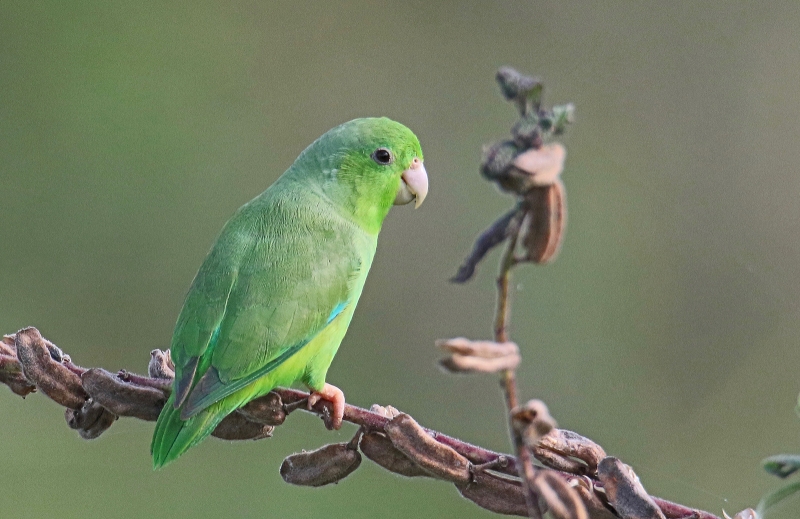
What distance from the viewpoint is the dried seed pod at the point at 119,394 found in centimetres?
150

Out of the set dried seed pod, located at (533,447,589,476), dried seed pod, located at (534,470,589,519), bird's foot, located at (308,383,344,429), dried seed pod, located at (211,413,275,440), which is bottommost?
dried seed pod, located at (534,470,589,519)

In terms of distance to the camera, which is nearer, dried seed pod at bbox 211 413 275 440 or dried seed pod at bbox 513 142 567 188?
dried seed pod at bbox 513 142 567 188

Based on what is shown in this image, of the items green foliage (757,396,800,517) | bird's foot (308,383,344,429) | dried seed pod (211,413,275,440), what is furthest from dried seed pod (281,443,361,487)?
bird's foot (308,383,344,429)

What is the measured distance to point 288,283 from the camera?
2.61 m

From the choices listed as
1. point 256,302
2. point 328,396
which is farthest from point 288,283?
point 328,396

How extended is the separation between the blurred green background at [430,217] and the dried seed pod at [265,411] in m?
3.04

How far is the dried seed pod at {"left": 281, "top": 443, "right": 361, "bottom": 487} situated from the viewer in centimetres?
145

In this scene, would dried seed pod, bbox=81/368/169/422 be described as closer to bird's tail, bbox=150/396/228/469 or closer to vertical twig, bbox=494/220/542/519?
bird's tail, bbox=150/396/228/469

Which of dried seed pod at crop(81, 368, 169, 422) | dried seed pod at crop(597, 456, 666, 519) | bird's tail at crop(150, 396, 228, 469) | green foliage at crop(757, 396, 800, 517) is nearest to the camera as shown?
green foliage at crop(757, 396, 800, 517)

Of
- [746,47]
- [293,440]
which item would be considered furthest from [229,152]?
[746,47]

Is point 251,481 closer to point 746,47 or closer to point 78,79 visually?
point 78,79

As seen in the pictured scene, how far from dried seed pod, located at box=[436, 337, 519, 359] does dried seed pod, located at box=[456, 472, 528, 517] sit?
1.41 ft

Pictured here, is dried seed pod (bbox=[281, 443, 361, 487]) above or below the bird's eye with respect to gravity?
below

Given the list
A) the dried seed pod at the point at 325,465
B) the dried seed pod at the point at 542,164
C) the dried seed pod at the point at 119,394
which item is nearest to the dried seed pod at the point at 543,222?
the dried seed pod at the point at 542,164
